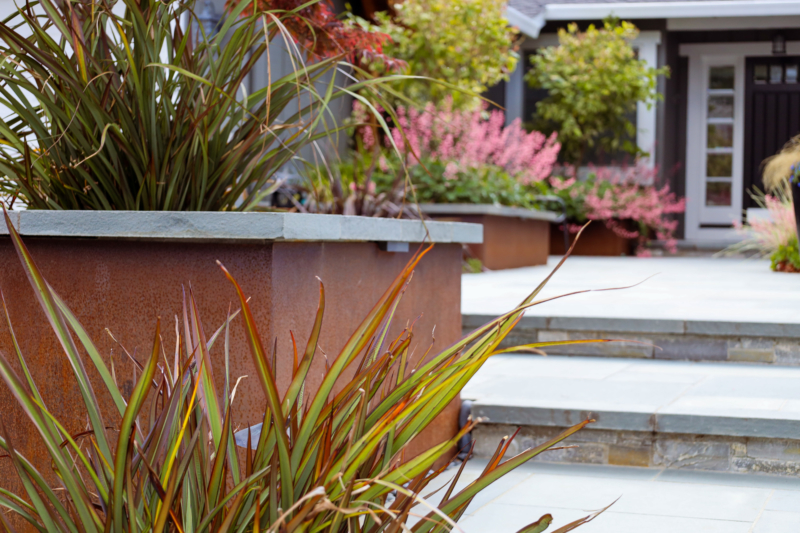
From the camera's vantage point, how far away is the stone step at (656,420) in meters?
2.32

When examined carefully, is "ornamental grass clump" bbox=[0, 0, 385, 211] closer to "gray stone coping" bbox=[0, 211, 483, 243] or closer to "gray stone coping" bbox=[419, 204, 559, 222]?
"gray stone coping" bbox=[0, 211, 483, 243]

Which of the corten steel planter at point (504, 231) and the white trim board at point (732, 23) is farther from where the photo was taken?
the white trim board at point (732, 23)

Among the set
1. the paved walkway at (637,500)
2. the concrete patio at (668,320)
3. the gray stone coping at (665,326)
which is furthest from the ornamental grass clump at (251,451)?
Answer: the gray stone coping at (665,326)

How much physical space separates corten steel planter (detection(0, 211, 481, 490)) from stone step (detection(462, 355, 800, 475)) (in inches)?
33.6

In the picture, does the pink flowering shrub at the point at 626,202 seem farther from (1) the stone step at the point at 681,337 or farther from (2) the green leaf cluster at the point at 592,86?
(1) the stone step at the point at 681,337

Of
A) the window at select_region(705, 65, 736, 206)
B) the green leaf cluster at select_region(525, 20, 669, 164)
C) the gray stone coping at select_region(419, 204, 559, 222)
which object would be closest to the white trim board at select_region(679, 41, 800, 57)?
the window at select_region(705, 65, 736, 206)

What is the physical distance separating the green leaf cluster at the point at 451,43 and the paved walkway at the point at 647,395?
5.03m

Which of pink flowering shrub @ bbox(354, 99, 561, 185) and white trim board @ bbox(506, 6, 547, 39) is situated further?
white trim board @ bbox(506, 6, 547, 39)

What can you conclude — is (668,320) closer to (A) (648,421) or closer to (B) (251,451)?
(A) (648,421)

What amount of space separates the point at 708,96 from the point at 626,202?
8.10 ft

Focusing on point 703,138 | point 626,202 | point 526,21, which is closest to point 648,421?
point 626,202

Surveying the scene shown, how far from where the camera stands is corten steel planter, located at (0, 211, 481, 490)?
1.65 m

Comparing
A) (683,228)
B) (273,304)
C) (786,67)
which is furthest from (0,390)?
(786,67)

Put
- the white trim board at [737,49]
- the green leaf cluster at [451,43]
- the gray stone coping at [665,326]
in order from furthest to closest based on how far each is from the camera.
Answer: the white trim board at [737,49] → the green leaf cluster at [451,43] → the gray stone coping at [665,326]
